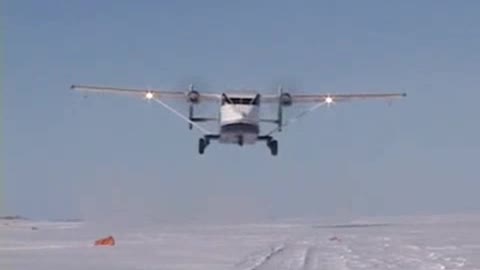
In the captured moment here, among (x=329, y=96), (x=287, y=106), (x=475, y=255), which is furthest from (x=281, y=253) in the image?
(x=329, y=96)

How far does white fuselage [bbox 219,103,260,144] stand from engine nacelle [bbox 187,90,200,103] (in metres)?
4.27

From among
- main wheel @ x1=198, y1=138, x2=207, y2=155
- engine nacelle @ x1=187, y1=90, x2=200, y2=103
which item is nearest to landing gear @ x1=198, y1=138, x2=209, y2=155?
main wheel @ x1=198, y1=138, x2=207, y2=155

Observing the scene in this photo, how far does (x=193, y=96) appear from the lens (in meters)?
41.8

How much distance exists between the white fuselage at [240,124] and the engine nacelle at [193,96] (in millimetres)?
4274

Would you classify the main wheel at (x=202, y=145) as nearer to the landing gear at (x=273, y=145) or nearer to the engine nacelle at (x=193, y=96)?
the landing gear at (x=273, y=145)

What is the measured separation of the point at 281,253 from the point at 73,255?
653cm

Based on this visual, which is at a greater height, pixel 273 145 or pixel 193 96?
pixel 193 96

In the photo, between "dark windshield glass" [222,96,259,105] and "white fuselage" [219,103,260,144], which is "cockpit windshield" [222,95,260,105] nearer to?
"dark windshield glass" [222,96,259,105]

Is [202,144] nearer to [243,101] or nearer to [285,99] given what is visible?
[243,101]

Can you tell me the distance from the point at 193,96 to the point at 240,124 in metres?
5.89

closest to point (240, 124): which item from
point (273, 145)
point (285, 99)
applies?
point (273, 145)

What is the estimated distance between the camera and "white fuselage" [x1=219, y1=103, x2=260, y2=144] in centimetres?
3653

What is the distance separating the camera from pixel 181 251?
98.9 feet

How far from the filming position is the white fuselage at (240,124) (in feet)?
120
